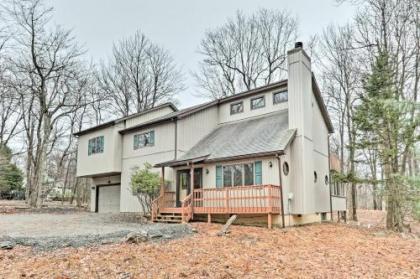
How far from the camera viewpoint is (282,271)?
22.5 ft

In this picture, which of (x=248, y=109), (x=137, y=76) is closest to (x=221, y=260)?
(x=248, y=109)

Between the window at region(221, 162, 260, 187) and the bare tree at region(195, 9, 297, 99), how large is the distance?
1587 centimetres

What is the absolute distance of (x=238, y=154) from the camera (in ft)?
45.9

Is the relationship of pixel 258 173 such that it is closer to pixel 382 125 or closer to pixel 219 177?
pixel 219 177

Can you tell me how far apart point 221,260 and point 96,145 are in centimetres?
1616

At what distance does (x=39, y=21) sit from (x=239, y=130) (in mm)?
16753

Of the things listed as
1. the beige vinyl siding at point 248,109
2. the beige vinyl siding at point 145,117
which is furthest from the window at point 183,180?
the beige vinyl siding at point 145,117

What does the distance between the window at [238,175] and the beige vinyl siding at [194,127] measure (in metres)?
A: 3.30

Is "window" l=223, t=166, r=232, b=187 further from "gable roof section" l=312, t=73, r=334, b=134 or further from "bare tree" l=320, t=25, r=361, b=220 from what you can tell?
"bare tree" l=320, t=25, r=361, b=220

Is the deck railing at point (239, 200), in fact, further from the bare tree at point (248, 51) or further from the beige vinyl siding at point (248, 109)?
the bare tree at point (248, 51)

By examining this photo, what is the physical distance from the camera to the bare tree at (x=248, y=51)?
29.1 m

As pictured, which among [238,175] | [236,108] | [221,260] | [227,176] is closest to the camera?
[221,260]

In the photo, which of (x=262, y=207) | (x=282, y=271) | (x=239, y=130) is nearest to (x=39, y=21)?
(x=239, y=130)

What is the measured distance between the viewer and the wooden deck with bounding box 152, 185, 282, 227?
41.7ft
